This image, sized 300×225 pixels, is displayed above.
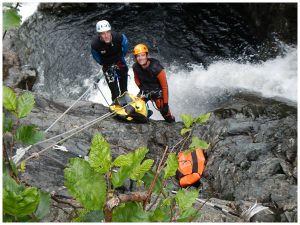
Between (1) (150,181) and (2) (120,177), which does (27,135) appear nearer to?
(2) (120,177)

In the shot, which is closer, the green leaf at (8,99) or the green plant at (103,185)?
the green plant at (103,185)

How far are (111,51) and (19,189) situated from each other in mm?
5303

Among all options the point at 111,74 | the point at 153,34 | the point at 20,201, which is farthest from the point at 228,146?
the point at 153,34

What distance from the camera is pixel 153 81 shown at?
20.8ft

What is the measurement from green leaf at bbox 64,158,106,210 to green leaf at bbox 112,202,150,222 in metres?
0.12

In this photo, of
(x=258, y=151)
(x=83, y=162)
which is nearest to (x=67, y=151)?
(x=258, y=151)

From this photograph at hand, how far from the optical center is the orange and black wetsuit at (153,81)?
6086 millimetres

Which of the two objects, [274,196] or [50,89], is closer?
[274,196]

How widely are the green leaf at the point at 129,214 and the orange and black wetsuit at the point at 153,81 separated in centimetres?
457

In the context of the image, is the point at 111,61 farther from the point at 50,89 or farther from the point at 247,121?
the point at 50,89

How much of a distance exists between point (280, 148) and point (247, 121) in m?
1.04

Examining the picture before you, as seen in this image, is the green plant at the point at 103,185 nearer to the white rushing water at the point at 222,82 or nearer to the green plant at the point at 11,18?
the green plant at the point at 11,18

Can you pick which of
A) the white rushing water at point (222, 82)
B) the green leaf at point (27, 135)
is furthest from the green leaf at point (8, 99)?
the white rushing water at point (222, 82)

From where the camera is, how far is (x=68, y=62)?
417 inches
